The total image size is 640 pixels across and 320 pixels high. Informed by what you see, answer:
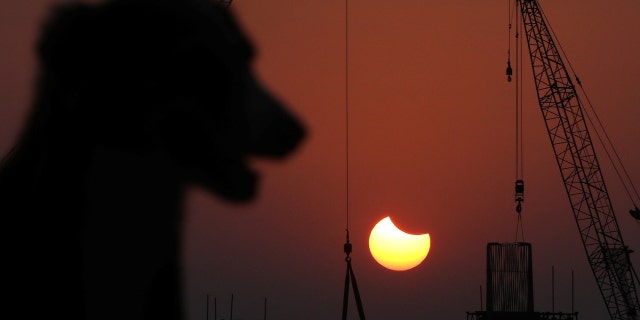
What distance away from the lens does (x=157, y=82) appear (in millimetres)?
909

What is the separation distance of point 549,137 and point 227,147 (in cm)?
5658

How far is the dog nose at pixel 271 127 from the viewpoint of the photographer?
37.1 inches

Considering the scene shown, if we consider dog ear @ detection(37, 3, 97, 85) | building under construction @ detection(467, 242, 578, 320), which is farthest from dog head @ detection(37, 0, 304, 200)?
building under construction @ detection(467, 242, 578, 320)

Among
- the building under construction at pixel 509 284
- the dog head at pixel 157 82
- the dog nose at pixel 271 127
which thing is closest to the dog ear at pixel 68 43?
the dog head at pixel 157 82

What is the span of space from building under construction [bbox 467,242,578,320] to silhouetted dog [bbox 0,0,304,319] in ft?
148

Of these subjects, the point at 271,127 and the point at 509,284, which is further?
the point at 509,284

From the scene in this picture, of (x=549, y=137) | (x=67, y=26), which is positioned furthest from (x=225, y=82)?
(x=549, y=137)

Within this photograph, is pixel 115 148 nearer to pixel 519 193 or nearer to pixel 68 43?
pixel 68 43

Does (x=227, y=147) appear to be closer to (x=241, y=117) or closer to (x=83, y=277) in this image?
(x=241, y=117)

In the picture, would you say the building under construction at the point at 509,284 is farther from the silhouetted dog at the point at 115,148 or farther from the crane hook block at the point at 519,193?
the silhouetted dog at the point at 115,148

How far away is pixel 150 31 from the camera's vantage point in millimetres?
891

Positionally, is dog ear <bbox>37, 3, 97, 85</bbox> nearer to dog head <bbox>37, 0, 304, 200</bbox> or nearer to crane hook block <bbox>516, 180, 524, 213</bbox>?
dog head <bbox>37, 0, 304, 200</bbox>

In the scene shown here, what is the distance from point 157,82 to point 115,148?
0.07m

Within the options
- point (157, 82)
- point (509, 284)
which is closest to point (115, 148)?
point (157, 82)
